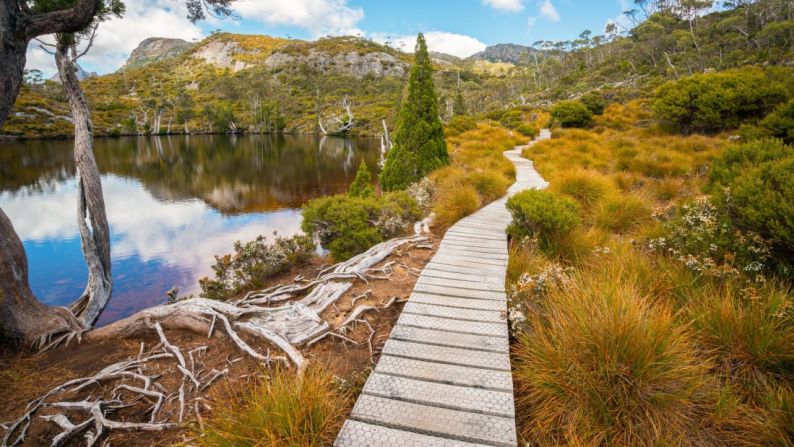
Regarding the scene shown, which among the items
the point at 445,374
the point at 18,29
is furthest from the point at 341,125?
the point at 445,374

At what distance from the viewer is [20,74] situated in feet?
15.3

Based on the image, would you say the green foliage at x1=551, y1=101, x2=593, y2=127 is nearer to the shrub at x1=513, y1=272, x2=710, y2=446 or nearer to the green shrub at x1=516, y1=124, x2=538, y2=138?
the green shrub at x1=516, y1=124, x2=538, y2=138

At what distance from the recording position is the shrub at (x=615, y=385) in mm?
2223

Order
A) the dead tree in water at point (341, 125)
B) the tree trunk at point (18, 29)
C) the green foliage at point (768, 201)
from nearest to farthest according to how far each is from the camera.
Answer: the green foliage at point (768, 201) < the tree trunk at point (18, 29) < the dead tree in water at point (341, 125)

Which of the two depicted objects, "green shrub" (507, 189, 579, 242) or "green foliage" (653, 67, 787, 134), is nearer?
"green shrub" (507, 189, 579, 242)

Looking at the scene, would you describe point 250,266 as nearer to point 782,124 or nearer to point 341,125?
point 782,124

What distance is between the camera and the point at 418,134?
12633 mm

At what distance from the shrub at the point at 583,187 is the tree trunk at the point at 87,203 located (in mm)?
9683

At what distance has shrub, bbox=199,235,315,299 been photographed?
25.4ft

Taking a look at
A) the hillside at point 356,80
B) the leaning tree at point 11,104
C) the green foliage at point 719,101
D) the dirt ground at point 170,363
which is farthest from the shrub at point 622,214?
the hillside at point 356,80

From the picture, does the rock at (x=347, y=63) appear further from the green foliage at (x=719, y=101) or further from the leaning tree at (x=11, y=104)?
the leaning tree at (x=11, y=104)

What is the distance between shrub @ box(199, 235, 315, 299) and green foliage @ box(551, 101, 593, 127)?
20754 millimetres

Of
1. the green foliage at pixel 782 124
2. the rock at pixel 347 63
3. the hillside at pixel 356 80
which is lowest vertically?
the green foliage at pixel 782 124

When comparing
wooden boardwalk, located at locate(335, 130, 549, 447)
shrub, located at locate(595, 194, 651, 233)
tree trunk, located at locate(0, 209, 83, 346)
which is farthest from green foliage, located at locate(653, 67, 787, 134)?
tree trunk, located at locate(0, 209, 83, 346)
